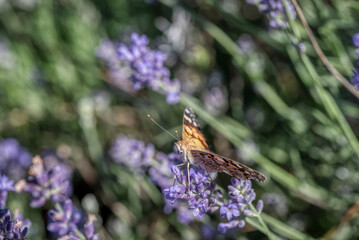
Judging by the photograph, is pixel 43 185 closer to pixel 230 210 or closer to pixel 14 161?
pixel 230 210

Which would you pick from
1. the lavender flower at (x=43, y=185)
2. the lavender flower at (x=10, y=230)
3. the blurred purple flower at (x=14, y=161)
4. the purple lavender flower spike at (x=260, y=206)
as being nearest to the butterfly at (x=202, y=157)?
the purple lavender flower spike at (x=260, y=206)

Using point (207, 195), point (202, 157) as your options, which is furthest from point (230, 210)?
point (202, 157)

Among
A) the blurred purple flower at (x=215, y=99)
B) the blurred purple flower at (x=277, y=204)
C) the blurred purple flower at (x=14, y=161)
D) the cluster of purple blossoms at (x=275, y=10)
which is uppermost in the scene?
the cluster of purple blossoms at (x=275, y=10)

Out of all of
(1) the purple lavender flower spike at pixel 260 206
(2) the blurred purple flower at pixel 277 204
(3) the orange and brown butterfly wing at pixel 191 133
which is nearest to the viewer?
(1) the purple lavender flower spike at pixel 260 206

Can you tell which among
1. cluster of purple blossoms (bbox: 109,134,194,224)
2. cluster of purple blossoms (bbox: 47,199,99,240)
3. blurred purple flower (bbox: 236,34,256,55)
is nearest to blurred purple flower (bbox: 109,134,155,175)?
cluster of purple blossoms (bbox: 109,134,194,224)

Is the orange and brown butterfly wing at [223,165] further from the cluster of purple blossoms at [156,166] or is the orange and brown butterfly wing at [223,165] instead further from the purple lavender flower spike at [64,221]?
the purple lavender flower spike at [64,221]

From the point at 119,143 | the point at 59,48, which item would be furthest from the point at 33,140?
the point at 119,143

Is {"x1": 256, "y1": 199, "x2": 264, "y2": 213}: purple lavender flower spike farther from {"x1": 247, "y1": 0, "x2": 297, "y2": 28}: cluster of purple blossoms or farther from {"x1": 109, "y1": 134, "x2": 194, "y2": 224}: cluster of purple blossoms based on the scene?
{"x1": 247, "y1": 0, "x2": 297, "y2": 28}: cluster of purple blossoms
